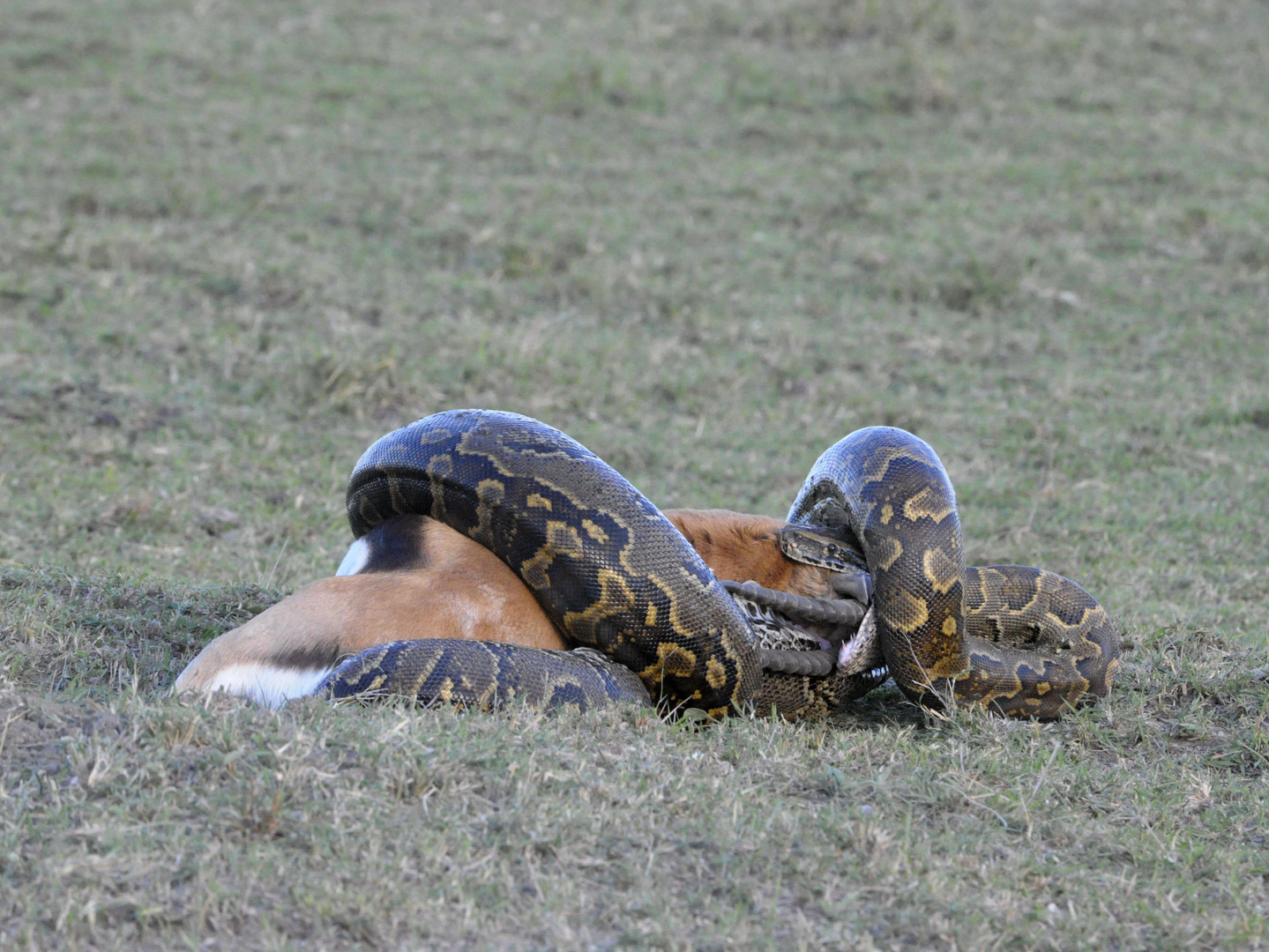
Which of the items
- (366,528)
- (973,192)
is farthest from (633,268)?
(366,528)

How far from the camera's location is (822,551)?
17.7ft

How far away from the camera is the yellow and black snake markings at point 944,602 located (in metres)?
5.04

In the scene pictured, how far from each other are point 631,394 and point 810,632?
447 cm

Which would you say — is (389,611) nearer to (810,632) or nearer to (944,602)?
(810,632)

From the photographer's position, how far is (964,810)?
4.21 m

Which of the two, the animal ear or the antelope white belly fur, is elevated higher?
the animal ear

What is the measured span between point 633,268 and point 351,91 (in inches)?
202

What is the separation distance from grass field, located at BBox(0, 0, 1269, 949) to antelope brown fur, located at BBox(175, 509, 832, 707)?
438 mm

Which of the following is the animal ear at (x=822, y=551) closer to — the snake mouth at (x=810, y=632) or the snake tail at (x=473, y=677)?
the snake mouth at (x=810, y=632)

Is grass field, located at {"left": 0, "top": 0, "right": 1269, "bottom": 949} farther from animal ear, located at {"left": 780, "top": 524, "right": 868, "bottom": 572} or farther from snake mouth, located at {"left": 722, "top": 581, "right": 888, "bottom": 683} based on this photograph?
animal ear, located at {"left": 780, "top": 524, "right": 868, "bottom": 572}

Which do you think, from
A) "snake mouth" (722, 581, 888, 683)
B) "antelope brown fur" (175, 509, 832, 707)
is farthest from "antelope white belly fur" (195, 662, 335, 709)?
"snake mouth" (722, 581, 888, 683)

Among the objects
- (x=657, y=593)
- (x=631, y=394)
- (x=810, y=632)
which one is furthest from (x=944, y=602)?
(x=631, y=394)

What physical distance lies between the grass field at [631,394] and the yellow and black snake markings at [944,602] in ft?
0.64

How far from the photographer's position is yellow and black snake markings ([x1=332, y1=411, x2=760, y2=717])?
4781mm
